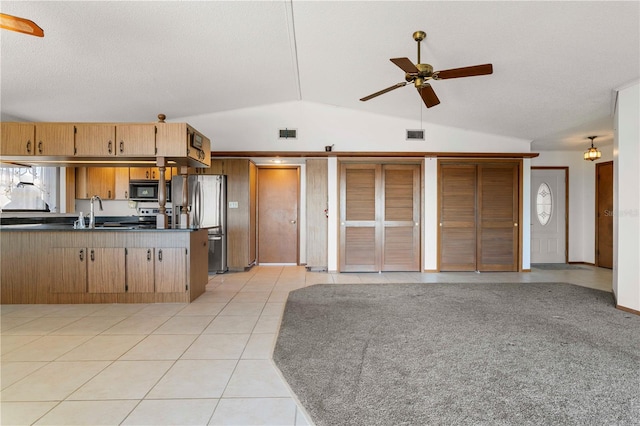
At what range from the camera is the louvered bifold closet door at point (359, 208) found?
614cm

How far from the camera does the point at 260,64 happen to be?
430 centimetres

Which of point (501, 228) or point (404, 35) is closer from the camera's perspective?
point (404, 35)

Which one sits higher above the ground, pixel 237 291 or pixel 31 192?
pixel 31 192

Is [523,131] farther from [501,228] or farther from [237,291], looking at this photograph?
[237,291]

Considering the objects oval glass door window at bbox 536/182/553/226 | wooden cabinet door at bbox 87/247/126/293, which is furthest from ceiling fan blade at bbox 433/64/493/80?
oval glass door window at bbox 536/182/553/226

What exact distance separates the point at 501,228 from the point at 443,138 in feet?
6.86

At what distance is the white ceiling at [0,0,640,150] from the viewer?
2980 mm

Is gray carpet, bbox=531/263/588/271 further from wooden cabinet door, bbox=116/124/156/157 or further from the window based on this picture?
the window

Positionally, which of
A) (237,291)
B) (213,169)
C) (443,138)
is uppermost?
(443,138)

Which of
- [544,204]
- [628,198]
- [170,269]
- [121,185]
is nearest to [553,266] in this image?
[544,204]

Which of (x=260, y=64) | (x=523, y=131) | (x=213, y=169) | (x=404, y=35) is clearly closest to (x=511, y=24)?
(x=404, y=35)

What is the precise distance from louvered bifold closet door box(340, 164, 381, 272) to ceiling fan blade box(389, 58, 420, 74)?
3.03 metres

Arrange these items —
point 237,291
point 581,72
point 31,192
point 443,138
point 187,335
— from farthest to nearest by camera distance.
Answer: point 443,138
point 31,192
point 237,291
point 581,72
point 187,335

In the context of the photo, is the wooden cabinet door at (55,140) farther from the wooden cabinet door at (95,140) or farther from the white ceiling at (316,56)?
the white ceiling at (316,56)
